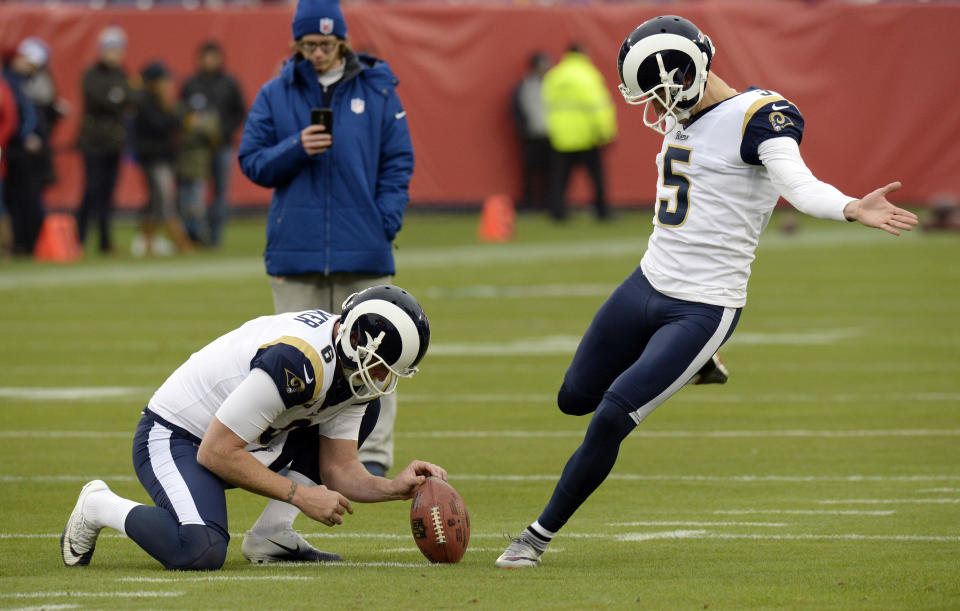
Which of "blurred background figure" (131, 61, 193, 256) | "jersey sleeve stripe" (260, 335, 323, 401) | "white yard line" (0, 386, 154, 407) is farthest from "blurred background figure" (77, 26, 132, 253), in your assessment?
"jersey sleeve stripe" (260, 335, 323, 401)

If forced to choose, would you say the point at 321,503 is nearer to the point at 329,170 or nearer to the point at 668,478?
the point at 329,170

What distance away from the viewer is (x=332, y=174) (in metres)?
7.74

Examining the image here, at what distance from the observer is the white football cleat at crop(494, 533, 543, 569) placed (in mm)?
5855

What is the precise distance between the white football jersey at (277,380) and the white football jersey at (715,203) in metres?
1.26

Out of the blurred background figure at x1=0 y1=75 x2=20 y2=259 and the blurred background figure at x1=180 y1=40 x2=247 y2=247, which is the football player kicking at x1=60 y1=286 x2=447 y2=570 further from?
the blurred background figure at x1=180 y1=40 x2=247 y2=247

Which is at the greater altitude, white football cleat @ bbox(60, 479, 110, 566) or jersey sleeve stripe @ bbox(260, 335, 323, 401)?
jersey sleeve stripe @ bbox(260, 335, 323, 401)

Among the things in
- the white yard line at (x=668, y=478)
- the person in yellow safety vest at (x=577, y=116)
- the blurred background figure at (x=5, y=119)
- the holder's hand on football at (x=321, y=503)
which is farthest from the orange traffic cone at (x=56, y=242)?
the holder's hand on football at (x=321, y=503)

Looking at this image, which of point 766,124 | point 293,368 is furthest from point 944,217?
point 293,368

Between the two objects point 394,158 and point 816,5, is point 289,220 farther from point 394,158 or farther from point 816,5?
point 816,5

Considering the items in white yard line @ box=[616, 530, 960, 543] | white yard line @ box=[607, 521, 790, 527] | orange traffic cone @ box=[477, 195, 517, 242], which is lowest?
orange traffic cone @ box=[477, 195, 517, 242]

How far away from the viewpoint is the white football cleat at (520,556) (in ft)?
19.2

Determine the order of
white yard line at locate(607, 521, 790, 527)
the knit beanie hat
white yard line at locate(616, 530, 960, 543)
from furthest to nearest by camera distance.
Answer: the knit beanie hat, white yard line at locate(607, 521, 790, 527), white yard line at locate(616, 530, 960, 543)

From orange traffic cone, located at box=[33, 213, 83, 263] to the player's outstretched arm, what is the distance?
15027mm

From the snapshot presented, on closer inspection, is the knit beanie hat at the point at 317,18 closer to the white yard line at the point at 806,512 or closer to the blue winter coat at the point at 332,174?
the blue winter coat at the point at 332,174
